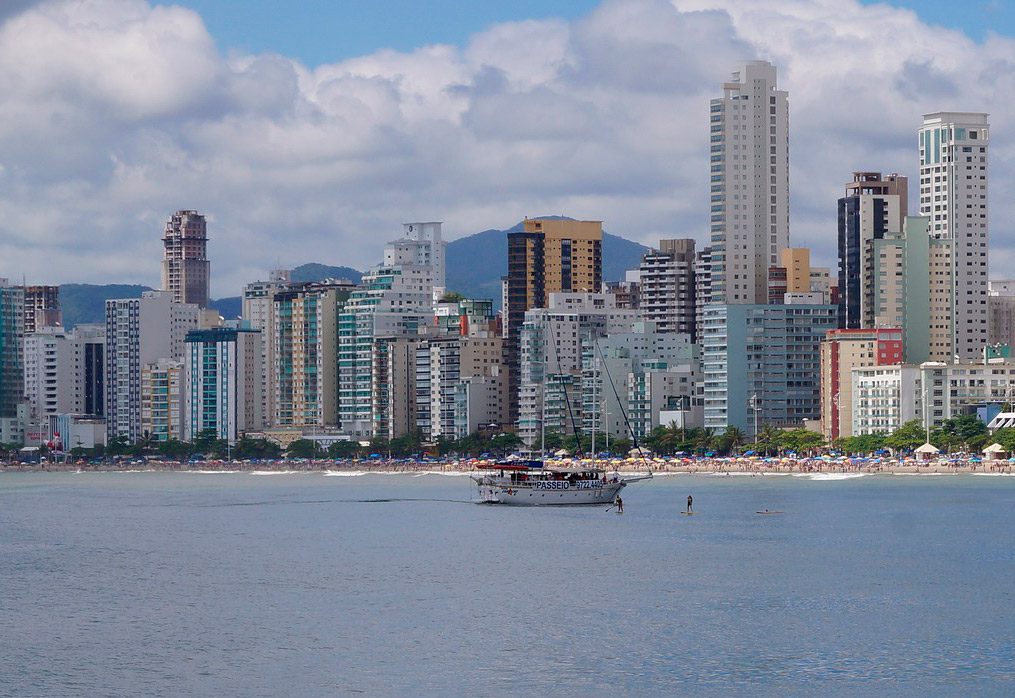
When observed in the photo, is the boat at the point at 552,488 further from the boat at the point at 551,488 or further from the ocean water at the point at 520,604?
the ocean water at the point at 520,604

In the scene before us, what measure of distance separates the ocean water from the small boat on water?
6.12 meters

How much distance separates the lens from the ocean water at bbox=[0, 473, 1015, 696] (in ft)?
207

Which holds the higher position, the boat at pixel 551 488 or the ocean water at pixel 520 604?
the boat at pixel 551 488

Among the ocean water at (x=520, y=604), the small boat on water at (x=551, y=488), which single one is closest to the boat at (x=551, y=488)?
the small boat on water at (x=551, y=488)

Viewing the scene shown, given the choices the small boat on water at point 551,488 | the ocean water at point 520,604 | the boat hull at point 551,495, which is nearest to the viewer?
the ocean water at point 520,604

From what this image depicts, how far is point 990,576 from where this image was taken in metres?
88.3

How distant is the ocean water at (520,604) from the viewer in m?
63.2

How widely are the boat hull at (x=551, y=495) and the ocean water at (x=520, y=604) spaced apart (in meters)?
5.97

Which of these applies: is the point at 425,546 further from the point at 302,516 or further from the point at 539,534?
the point at 302,516

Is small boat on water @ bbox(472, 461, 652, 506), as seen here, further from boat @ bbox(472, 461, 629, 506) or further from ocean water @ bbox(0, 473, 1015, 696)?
ocean water @ bbox(0, 473, 1015, 696)

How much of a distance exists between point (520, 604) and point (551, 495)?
64563mm

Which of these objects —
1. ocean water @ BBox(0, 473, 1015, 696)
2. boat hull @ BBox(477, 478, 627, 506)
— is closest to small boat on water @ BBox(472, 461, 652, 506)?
boat hull @ BBox(477, 478, 627, 506)

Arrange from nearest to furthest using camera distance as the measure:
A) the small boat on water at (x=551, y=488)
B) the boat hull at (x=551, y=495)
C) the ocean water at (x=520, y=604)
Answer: the ocean water at (x=520, y=604) < the boat hull at (x=551, y=495) < the small boat on water at (x=551, y=488)

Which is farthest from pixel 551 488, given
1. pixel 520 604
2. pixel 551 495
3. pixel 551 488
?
pixel 520 604
